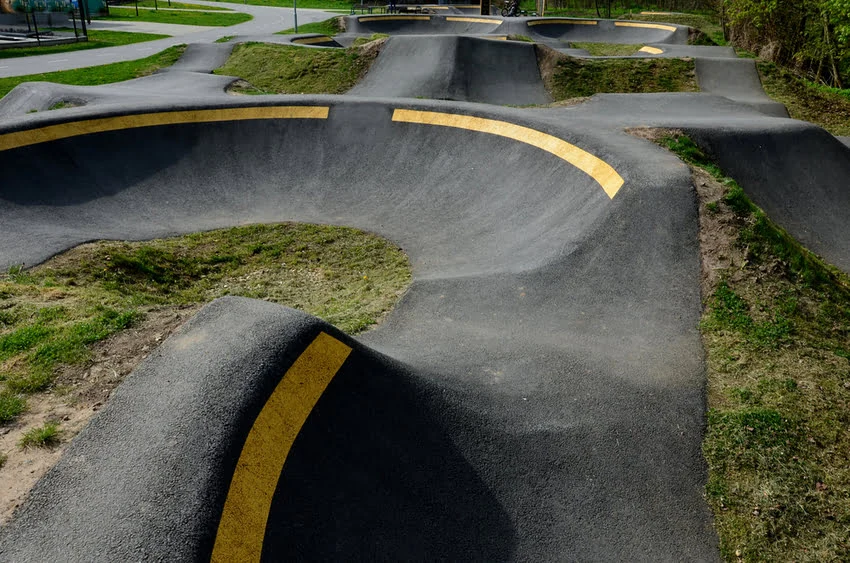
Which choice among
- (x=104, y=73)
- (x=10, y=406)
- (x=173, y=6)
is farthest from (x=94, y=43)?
(x=10, y=406)

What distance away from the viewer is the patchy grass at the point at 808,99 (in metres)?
20.2

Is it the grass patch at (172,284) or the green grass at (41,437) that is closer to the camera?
the green grass at (41,437)

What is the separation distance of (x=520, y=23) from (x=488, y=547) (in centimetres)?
3782

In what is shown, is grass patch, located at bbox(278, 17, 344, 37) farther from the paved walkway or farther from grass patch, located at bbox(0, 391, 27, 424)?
grass patch, located at bbox(0, 391, 27, 424)

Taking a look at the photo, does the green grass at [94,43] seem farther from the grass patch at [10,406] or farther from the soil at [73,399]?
the grass patch at [10,406]

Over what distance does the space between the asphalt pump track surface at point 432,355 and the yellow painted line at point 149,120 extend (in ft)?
0.27

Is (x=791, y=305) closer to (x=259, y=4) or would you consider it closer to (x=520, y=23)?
(x=520, y=23)

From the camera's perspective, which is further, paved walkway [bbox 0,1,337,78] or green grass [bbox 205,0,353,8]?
green grass [bbox 205,0,353,8]

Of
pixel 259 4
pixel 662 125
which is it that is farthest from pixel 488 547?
pixel 259 4

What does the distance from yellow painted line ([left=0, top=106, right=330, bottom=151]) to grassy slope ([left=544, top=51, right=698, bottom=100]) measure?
10.2m

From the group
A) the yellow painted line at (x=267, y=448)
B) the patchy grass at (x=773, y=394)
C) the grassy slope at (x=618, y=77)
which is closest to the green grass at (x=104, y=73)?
the grassy slope at (x=618, y=77)

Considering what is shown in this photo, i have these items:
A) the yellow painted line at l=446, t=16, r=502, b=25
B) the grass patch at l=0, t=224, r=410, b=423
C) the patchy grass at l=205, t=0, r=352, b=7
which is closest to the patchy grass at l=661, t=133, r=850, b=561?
the grass patch at l=0, t=224, r=410, b=423

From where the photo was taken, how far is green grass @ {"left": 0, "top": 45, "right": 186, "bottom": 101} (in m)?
24.0

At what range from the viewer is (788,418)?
20.6 feet
